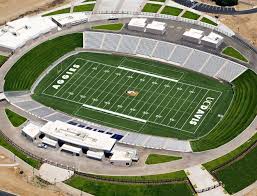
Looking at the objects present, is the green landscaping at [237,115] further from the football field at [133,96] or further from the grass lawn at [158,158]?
the grass lawn at [158,158]

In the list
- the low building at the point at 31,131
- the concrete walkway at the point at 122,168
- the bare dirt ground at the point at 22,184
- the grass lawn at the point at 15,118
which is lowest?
the bare dirt ground at the point at 22,184

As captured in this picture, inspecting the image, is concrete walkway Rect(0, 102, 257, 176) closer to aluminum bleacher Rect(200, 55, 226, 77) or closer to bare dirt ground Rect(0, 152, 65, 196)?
bare dirt ground Rect(0, 152, 65, 196)

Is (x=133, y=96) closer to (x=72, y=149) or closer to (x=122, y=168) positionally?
(x=72, y=149)

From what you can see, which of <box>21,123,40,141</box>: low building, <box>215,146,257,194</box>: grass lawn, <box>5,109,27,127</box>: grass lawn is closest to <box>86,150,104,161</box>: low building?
<box>21,123,40,141</box>: low building

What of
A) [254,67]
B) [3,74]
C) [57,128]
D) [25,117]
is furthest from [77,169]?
[254,67]

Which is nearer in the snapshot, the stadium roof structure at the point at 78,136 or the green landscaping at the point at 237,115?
the stadium roof structure at the point at 78,136

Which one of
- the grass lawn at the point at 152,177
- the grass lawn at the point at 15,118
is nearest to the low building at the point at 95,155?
the grass lawn at the point at 152,177

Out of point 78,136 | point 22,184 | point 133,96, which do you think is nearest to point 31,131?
point 78,136
